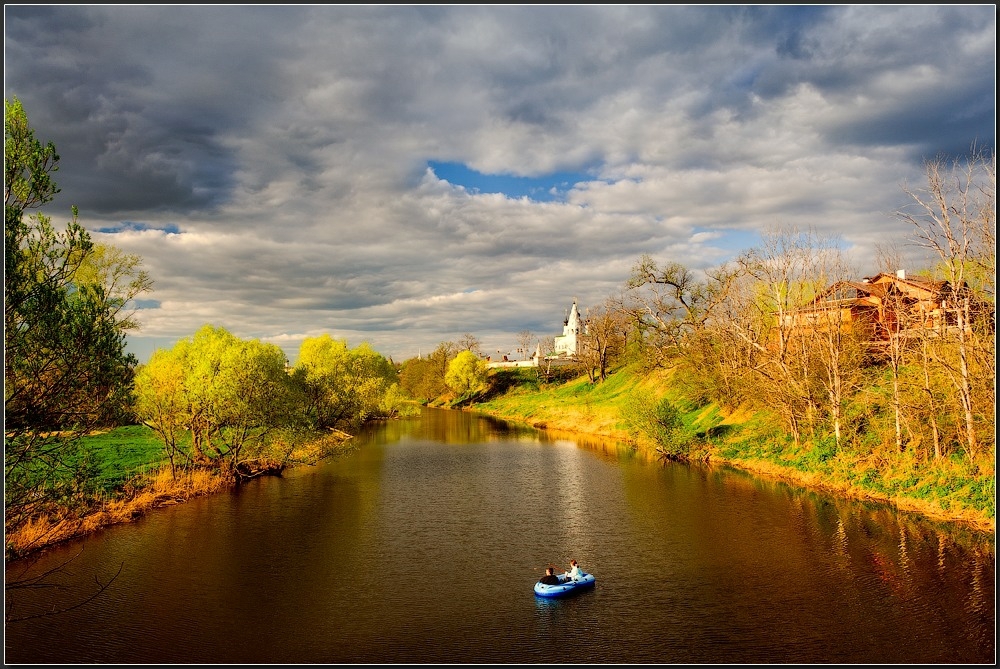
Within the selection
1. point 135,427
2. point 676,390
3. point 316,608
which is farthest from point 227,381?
point 676,390

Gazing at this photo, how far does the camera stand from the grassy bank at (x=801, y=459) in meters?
33.7

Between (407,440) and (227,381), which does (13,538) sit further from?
(407,440)

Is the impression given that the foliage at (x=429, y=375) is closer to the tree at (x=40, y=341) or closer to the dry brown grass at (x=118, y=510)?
the dry brown grass at (x=118, y=510)

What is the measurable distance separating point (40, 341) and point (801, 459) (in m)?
49.0

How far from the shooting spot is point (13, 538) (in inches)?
1115

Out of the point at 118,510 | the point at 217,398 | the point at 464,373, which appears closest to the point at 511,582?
the point at 118,510

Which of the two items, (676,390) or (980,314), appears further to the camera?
(676,390)

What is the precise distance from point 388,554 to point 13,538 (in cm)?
1784

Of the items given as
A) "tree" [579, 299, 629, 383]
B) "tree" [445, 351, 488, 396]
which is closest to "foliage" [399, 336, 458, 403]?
"tree" [445, 351, 488, 396]

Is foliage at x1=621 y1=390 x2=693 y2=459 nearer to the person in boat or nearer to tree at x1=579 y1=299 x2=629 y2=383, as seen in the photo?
the person in boat

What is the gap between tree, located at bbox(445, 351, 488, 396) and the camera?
13462 centimetres

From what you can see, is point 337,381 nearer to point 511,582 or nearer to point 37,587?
point 37,587

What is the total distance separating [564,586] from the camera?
2353 cm

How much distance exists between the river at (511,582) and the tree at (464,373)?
9131cm
